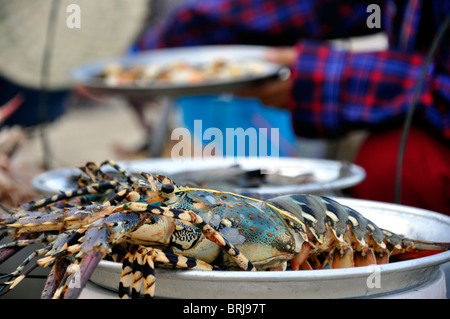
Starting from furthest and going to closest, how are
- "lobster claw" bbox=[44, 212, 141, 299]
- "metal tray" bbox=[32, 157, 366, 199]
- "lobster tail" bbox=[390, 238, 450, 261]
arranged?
1. "metal tray" bbox=[32, 157, 366, 199]
2. "lobster tail" bbox=[390, 238, 450, 261]
3. "lobster claw" bbox=[44, 212, 141, 299]

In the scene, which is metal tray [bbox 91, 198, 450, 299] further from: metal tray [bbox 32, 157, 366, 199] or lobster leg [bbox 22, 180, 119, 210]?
metal tray [bbox 32, 157, 366, 199]

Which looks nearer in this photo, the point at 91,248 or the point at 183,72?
the point at 91,248

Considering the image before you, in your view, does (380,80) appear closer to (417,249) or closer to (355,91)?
(355,91)

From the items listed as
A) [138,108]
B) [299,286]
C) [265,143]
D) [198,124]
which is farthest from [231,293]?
[138,108]

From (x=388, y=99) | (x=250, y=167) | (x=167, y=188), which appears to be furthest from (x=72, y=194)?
(x=388, y=99)

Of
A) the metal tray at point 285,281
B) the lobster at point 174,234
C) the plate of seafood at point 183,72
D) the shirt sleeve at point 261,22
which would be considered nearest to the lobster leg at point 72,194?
the lobster at point 174,234

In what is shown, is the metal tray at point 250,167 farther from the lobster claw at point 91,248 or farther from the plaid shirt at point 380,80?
the lobster claw at point 91,248

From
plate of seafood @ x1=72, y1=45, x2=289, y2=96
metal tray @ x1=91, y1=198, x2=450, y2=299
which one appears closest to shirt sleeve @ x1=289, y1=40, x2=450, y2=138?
plate of seafood @ x1=72, y1=45, x2=289, y2=96

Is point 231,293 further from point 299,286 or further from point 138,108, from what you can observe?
point 138,108
